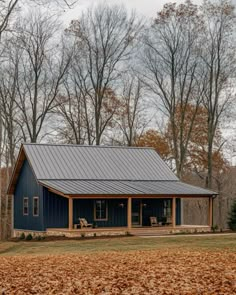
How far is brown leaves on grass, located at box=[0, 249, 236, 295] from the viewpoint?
13.5m

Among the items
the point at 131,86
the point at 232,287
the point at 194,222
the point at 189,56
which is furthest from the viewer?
the point at 194,222

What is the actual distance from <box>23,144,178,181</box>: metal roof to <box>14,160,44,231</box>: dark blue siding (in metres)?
0.92

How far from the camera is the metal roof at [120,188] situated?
33.4 meters

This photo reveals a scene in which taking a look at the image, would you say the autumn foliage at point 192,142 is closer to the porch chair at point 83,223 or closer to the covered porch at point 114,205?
the covered porch at point 114,205

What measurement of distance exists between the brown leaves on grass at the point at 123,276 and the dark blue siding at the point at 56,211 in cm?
1614

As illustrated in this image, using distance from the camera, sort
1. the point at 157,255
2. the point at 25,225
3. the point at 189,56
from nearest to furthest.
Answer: the point at 157,255 → the point at 25,225 → the point at 189,56

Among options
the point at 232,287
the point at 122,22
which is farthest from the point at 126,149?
the point at 232,287

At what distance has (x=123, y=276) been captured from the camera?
48.2 ft

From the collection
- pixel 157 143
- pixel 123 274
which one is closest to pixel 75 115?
pixel 157 143

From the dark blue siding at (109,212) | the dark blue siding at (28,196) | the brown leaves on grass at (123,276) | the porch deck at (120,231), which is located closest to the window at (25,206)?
the dark blue siding at (28,196)

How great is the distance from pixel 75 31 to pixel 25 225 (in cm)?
1764

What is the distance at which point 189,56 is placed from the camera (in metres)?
46.7

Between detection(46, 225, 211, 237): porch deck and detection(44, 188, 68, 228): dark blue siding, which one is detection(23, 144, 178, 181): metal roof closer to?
detection(44, 188, 68, 228): dark blue siding

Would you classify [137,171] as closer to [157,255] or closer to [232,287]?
[157,255]
